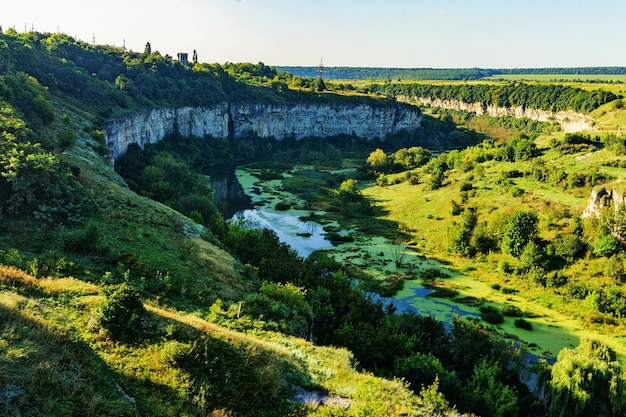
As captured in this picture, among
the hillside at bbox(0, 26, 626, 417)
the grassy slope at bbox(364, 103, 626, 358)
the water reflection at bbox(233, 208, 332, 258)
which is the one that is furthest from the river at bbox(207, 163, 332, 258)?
the grassy slope at bbox(364, 103, 626, 358)

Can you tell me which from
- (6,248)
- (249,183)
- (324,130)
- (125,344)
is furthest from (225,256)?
(324,130)

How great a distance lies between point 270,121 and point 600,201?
360 feet

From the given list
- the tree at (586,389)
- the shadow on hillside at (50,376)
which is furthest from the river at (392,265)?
the shadow on hillside at (50,376)

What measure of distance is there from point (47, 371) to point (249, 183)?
85.7m

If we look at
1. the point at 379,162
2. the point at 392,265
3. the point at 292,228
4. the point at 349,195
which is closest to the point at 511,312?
the point at 392,265

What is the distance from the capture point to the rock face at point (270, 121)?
92438 mm

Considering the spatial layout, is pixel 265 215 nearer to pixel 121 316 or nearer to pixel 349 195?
pixel 349 195

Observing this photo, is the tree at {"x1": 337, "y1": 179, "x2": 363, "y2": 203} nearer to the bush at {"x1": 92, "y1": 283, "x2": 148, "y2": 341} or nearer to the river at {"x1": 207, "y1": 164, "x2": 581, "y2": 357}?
the river at {"x1": 207, "y1": 164, "x2": 581, "y2": 357}

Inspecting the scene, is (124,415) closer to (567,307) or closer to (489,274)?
(567,307)

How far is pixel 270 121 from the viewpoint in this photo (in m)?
145

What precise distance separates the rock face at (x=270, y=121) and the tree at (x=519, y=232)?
5703cm

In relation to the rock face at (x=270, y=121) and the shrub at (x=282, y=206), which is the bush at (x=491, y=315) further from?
the rock face at (x=270, y=121)

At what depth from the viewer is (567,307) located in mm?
40125

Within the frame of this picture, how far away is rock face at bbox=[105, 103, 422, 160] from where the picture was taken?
92438 millimetres
